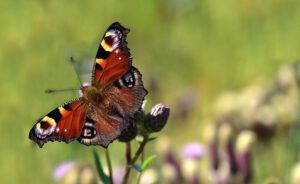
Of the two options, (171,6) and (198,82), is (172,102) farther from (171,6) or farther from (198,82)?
(171,6)

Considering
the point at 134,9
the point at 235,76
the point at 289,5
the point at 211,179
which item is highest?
the point at 134,9

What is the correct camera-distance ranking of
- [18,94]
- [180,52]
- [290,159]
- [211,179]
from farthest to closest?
[180,52] → [18,94] → [290,159] → [211,179]

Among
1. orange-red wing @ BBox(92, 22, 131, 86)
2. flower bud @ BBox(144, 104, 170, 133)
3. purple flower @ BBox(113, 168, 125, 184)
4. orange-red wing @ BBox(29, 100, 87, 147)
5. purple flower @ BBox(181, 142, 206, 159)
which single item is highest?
purple flower @ BBox(181, 142, 206, 159)

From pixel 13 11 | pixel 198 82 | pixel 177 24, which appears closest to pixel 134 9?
pixel 177 24

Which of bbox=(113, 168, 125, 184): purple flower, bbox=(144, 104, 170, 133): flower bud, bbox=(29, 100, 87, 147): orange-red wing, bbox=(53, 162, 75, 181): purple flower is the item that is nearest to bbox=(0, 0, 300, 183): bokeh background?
bbox=(53, 162, 75, 181): purple flower

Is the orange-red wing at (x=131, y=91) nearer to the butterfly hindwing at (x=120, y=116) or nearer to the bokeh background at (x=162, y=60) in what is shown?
the butterfly hindwing at (x=120, y=116)

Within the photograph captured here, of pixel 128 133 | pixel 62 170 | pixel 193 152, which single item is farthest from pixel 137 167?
pixel 193 152

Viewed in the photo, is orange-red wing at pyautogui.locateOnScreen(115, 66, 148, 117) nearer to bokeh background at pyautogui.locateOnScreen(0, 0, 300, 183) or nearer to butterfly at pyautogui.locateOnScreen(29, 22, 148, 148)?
butterfly at pyautogui.locateOnScreen(29, 22, 148, 148)

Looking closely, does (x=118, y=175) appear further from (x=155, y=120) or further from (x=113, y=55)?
(x=113, y=55)
